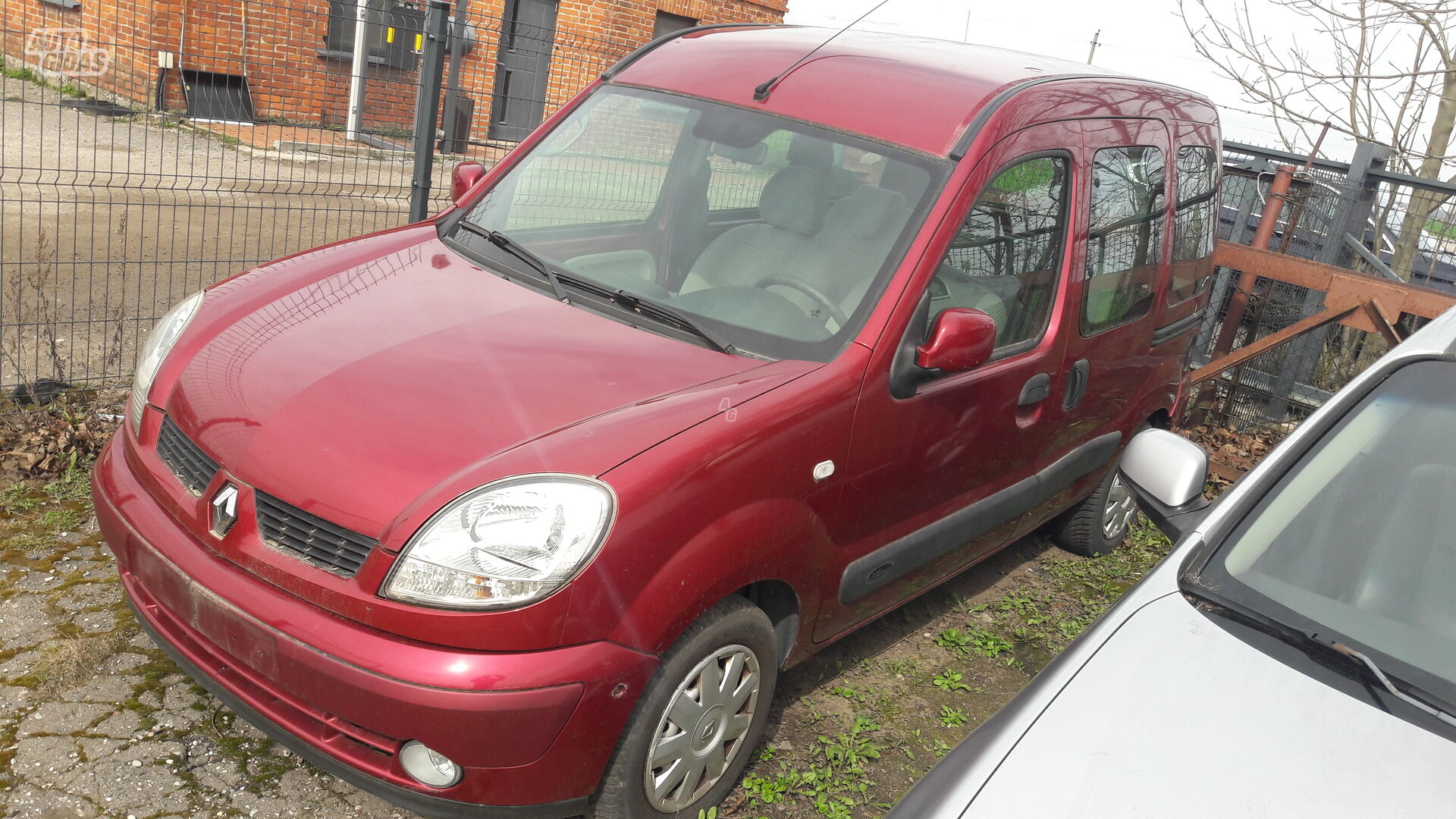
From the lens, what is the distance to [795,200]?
348cm

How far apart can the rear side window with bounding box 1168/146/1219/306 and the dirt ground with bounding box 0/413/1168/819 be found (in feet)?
4.81

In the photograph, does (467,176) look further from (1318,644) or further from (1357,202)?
(1357,202)

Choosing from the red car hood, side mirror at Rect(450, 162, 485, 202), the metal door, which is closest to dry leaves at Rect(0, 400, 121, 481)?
the red car hood

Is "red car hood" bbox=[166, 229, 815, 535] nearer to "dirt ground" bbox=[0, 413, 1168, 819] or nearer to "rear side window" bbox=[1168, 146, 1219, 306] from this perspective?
"dirt ground" bbox=[0, 413, 1168, 819]

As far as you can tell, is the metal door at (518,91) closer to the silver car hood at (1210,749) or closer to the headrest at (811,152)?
the headrest at (811,152)

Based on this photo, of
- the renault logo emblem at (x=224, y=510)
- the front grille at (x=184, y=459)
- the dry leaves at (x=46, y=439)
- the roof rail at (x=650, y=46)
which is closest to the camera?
the renault logo emblem at (x=224, y=510)

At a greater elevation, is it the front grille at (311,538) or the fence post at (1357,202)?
the fence post at (1357,202)

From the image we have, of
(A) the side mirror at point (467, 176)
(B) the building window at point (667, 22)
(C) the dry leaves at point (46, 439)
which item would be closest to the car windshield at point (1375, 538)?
(A) the side mirror at point (467, 176)

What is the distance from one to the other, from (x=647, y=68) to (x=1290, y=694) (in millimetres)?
3015

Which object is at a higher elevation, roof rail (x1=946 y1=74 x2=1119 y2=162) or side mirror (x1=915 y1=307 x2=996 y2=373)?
roof rail (x1=946 y1=74 x2=1119 y2=162)

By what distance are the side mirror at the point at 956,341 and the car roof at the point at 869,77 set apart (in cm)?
58

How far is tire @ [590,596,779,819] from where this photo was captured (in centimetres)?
260

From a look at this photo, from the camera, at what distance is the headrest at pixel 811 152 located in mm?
3498

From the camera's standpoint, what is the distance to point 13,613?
11.6 feet
